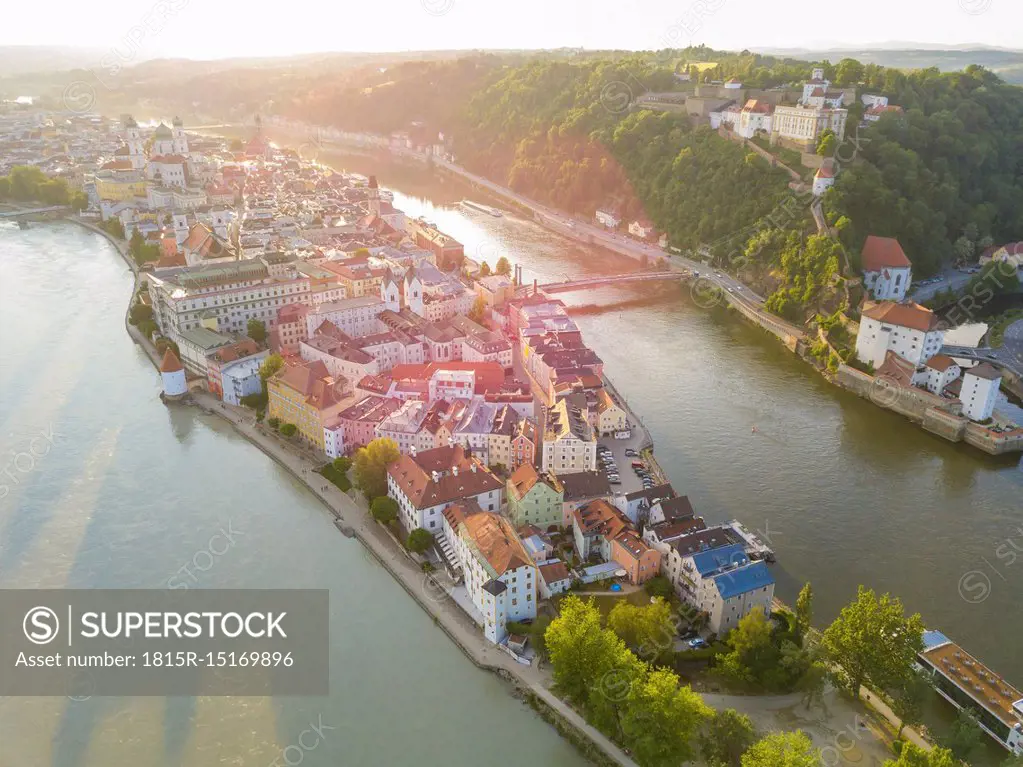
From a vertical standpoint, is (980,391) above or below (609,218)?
below

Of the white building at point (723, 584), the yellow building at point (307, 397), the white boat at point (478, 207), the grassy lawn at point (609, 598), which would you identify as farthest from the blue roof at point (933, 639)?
the white boat at point (478, 207)

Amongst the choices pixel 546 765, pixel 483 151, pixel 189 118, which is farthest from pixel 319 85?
pixel 546 765

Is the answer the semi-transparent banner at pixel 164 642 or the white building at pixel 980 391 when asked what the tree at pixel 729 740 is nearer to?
the semi-transparent banner at pixel 164 642

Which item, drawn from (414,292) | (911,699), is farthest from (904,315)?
(414,292)

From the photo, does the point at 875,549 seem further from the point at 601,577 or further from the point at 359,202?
the point at 359,202

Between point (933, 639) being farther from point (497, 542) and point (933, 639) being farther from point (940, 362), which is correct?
point (940, 362)

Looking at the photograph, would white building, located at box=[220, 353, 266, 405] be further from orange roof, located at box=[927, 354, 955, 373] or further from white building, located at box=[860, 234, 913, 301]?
white building, located at box=[860, 234, 913, 301]
